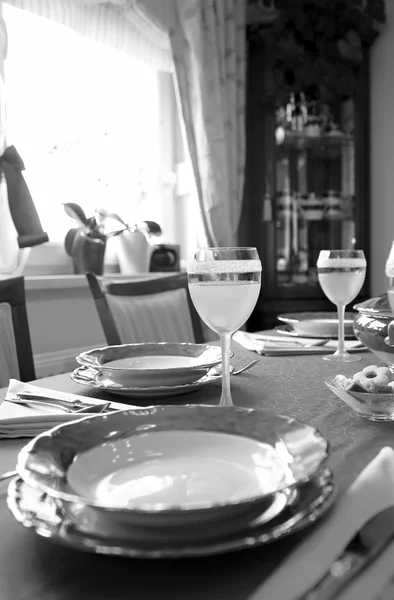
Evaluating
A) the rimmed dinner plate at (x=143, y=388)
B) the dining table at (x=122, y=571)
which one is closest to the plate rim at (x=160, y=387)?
the rimmed dinner plate at (x=143, y=388)

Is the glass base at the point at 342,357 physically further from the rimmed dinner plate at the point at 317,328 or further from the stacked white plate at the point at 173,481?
the stacked white plate at the point at 173,481

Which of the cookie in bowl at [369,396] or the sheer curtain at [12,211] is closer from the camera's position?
the cookie in bowl at [369,396]

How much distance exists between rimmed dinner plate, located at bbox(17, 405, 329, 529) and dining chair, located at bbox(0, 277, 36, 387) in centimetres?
81

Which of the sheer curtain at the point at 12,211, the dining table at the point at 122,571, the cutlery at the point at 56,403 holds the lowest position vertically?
the cutlery at the point at 56,403

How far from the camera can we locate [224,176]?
3.17 metres

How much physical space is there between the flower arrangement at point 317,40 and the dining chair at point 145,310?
1.99 meters

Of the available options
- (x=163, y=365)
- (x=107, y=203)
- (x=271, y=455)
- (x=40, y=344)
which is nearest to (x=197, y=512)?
(x=271, y=455)

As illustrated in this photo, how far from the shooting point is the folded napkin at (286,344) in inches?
45.4

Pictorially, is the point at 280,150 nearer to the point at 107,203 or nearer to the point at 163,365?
the point at 107,203

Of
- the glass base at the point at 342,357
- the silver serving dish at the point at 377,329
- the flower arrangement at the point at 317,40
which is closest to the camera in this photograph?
the silver serving dish at the point at 377,329

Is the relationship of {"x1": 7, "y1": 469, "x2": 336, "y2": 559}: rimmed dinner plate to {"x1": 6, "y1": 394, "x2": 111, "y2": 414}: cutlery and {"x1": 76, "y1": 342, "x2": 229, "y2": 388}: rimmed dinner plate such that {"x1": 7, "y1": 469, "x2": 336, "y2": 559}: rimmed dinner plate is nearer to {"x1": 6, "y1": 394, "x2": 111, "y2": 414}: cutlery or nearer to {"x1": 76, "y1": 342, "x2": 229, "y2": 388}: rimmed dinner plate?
Answer: {"x1": 6, "y1": 394, "x2": 111, "y2": 414}: cutlery

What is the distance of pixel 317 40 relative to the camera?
10.9 ft

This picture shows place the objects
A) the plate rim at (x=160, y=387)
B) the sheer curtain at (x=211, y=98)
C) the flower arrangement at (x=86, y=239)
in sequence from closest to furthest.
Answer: the plate rim at (x=160, y=387) → the flower arrangement at (x=86, y=239) → the sheer curtain at (x=211, y=98)

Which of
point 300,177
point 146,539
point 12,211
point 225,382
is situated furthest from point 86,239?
point 146,539
